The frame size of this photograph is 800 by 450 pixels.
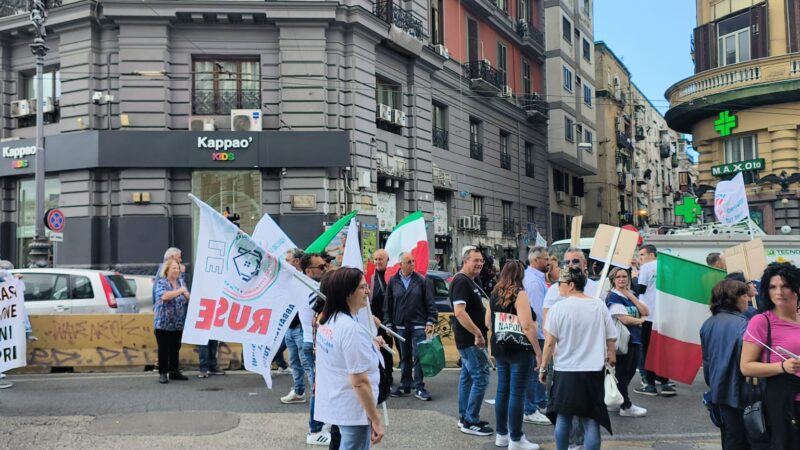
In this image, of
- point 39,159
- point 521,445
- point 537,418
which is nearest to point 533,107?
point 39,159

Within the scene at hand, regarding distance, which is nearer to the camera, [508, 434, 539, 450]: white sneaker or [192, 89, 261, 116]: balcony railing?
[508, 434, 539, 450]: white sneaker

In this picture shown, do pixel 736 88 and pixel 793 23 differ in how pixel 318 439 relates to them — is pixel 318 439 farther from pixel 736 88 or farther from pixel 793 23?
pixel 793 23

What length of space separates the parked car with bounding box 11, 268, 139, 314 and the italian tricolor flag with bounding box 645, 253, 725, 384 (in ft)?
27.4

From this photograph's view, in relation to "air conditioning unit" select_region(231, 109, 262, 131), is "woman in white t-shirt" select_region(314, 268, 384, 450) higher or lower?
lower

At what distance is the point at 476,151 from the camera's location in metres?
28.0

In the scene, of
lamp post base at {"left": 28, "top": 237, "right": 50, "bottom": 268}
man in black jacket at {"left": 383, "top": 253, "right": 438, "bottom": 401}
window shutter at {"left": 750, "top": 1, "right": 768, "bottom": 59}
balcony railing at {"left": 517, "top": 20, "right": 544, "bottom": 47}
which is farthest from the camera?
balcony railing at {"left": 517, "top": 20, "right": 544, "bottom": 47}

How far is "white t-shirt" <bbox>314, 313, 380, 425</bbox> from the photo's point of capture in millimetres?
3988

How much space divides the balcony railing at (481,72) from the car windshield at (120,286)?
18.0 meters

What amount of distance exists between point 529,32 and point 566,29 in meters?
4.47

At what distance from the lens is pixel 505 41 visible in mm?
30953

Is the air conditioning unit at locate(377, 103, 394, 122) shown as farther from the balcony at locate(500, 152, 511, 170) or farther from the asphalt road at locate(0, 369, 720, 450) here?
the asphalt road at locate(0, 369, 720, 450)

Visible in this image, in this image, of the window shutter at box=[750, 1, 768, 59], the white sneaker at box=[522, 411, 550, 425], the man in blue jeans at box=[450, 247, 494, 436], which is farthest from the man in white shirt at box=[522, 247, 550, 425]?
the window shutter at box=[750, 1, 768, 59]

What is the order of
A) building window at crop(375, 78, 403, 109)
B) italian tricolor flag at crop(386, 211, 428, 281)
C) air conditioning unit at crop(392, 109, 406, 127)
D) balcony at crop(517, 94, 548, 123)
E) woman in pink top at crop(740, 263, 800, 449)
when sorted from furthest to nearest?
1. balcony at crop(517, 94, 548, 123)
2. building window at crop(375, 78, 403, 109)
3. air conditioning unit at crop(392, 109, 406, 127)
4. italian tricolor flag at crop(386, 211, 428, 281)
5. woman in pink top at crop(740, 263, 800, 449)

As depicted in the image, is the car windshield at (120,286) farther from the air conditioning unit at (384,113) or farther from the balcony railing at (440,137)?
the balcony railing at (440,137)
